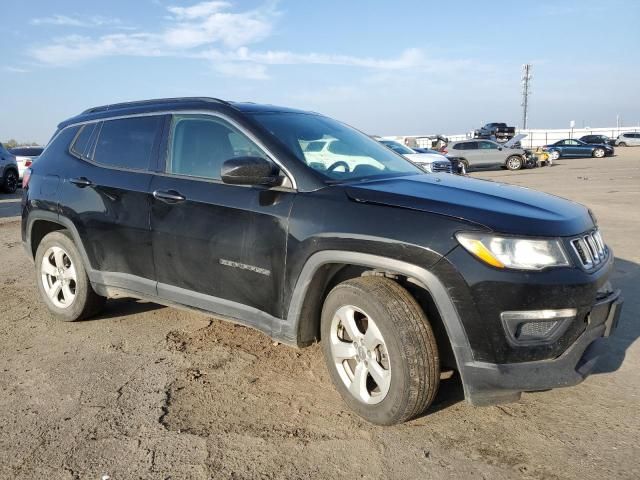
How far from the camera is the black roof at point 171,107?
3850 millimetres

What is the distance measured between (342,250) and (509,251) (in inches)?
33.4

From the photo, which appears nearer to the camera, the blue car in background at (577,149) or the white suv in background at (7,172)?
the white suv in background at (7,172)

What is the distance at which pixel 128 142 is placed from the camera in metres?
4.39

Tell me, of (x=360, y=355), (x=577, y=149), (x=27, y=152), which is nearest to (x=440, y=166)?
(x=27, y=152)

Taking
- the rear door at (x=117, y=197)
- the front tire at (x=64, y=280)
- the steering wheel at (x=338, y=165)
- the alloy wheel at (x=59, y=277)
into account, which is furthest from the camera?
the alloy wheel at (x=59, y=277)

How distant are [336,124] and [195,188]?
132 centimetres

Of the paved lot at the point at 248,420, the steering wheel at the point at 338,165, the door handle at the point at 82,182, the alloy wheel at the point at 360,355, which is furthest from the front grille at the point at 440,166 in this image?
the alloy wheel at the point at 360,355

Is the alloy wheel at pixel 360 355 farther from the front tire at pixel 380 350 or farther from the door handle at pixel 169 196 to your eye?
the door handle at pixel 169 196

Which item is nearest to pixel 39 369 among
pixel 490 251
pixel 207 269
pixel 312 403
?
pixel 207 269

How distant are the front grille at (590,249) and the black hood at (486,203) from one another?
5cm

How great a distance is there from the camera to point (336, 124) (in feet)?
14.6

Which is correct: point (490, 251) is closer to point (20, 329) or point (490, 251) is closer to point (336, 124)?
point (336, 124)

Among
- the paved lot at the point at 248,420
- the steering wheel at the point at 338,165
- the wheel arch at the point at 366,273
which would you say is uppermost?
the steering wheel at the point at 338,165

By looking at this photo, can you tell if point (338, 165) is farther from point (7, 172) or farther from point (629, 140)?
point (629, 140)
